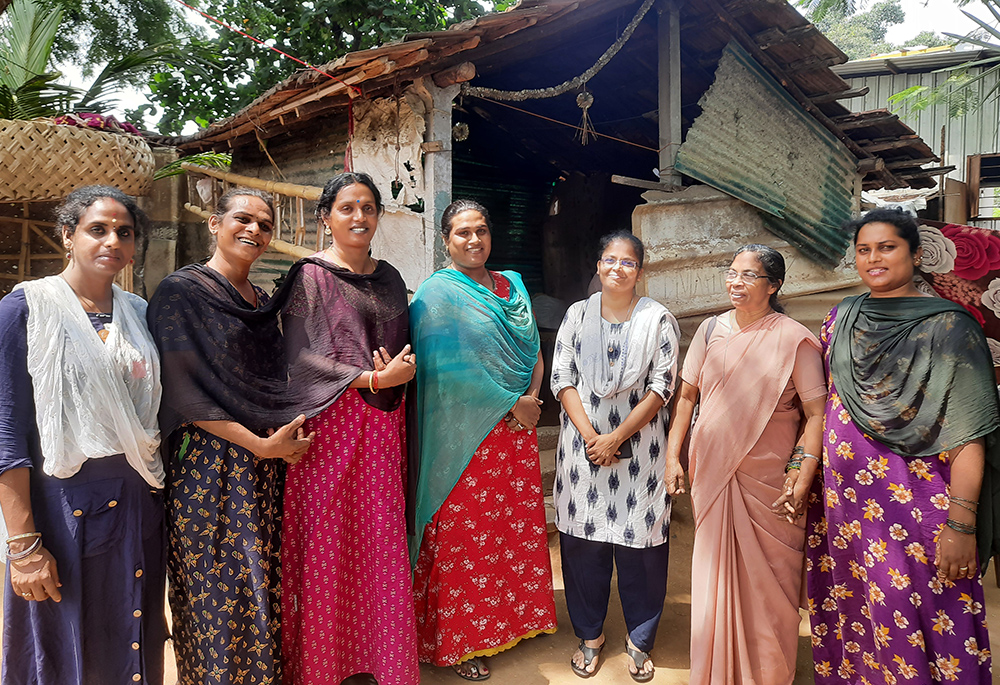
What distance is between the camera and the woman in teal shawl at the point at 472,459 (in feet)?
8.87

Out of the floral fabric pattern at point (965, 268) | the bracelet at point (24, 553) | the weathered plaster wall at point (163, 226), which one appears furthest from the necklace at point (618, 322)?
the weathered plaster wall at point (163, 226)

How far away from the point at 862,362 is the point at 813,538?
2.49 feet

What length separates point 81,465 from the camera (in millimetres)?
1882

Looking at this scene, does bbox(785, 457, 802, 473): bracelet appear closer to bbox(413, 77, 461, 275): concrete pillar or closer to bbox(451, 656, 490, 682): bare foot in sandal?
bbox(451, 656, 490, 682): bare foot in sandal

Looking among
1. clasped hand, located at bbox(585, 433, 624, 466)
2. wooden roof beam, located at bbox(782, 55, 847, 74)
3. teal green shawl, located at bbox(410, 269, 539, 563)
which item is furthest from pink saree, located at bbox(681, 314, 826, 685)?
wooden roof beam, located at bbox(782, 55, 847, 74)

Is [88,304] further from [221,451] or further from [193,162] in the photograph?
[193,162]

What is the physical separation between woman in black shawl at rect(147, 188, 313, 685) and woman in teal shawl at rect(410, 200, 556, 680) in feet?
2.12

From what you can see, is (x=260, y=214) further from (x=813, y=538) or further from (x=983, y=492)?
(x=983, y=492)

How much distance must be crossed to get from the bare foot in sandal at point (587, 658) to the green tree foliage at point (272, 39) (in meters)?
8.88

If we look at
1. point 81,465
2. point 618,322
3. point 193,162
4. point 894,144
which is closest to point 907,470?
point 618,322

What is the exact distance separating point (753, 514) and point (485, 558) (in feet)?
3.77

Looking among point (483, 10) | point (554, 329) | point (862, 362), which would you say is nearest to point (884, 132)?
point (554, 329)

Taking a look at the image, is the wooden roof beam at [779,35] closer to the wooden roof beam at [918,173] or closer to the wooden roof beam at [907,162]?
the wooden roof beam at [907,162]

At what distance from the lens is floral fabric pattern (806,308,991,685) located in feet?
6.72
